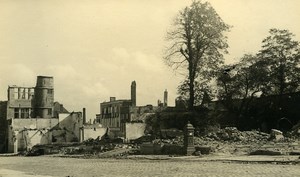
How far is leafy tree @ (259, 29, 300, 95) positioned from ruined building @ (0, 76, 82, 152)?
27265 millimetres

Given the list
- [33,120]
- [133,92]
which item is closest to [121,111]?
[133,92]

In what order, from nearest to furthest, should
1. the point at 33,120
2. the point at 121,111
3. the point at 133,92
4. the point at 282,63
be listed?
1. the point at 282,63
2. the point at 33,120
3. the point at 133,92
4. the point at 121,111

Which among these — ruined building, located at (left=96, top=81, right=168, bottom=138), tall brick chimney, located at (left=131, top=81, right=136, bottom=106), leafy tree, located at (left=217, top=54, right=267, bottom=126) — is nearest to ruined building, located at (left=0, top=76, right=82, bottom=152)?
ruined building, located at (left=96, top=81, right=168, bottom=138)

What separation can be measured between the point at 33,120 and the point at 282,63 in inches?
1304

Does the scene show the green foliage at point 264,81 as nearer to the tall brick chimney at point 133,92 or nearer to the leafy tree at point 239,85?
the leafy tree at point 239,85

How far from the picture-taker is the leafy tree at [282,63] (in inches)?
1682

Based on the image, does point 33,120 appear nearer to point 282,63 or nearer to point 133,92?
point 133,92

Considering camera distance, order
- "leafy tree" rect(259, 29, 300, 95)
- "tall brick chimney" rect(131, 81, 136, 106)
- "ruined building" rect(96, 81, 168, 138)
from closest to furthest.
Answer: "leafy tree" rect(259, 29, 300, 95)
"tall brick chimney" rect(131, 81, 136, 106)
"ruined building" rect(96, 81, 168, 138)

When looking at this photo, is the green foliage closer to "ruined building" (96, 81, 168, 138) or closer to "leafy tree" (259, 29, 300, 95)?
"leafy tree" (259, 29, 300, 95)

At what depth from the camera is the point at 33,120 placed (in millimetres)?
59562

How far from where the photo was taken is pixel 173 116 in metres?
46.7

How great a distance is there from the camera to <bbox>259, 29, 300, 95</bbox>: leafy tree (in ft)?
140

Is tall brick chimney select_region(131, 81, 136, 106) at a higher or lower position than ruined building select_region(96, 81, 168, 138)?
higher

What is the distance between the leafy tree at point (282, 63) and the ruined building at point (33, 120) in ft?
89.5
